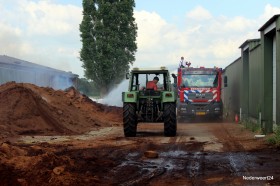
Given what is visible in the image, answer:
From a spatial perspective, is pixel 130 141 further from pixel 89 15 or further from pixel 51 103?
pixel 89 15

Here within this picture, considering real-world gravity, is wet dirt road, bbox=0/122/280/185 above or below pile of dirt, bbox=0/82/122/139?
below

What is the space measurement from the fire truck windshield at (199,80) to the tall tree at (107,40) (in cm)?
1457

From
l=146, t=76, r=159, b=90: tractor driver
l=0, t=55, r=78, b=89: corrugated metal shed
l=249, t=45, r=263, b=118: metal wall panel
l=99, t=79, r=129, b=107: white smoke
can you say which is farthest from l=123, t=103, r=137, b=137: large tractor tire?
l=0, t=55, r=78, b=89: corrugated metal shed

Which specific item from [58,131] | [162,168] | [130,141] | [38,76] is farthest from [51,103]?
[38,76]

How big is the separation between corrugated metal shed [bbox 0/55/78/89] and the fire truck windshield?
17973 mm

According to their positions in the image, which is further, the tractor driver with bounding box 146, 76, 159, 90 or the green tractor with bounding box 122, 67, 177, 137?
the tractor driver with bounding box 146, 76, 159, 90

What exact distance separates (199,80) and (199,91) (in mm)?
599

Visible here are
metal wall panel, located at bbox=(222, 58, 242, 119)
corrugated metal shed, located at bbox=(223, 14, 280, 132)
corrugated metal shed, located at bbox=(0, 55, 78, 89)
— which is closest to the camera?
corrugated metal shed, located at bbox=(223, 14, 280, 132)

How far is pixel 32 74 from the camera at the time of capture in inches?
1671

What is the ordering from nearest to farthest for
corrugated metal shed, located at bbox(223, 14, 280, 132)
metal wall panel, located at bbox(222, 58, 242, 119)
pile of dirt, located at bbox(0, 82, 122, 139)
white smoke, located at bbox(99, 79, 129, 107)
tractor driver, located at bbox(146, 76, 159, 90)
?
corrugated metal shed, located at bbox(223, 14, 280, 132), pile of dirt, located at bbox(0, 82, 122, 139), tractor driver, located at bbox(146, 76, 159, 90), metal wall panel, located at bbox(222, 58, 242, 119), white smoke, located at bbox(99, 79, 129, 107)

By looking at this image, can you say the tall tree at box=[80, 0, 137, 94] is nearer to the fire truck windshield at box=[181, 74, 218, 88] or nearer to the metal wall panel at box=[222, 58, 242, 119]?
the metal wall panel at box=[222, 58, 242, 119]

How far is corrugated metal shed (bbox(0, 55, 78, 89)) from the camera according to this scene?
3716 cm

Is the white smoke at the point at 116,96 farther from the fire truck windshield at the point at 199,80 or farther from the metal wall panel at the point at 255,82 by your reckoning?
the metal wall panel at the point at 255,82

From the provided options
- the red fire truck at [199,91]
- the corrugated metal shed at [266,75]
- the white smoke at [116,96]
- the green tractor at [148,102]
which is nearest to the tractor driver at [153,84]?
the green tractor at [148,102]
